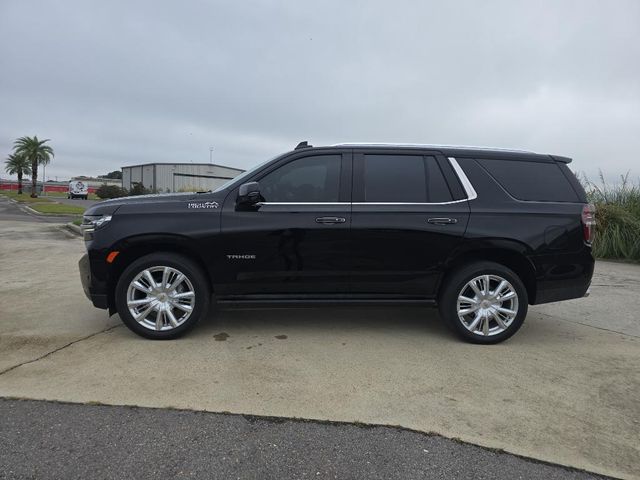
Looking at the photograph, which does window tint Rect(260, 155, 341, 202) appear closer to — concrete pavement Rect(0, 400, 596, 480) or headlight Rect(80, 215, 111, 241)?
headlight Rect(80, 215, 111, 241)

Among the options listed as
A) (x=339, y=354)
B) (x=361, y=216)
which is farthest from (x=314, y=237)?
(x=339, y=354)

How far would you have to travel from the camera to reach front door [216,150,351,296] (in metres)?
4.47

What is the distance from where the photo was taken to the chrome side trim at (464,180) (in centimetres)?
464

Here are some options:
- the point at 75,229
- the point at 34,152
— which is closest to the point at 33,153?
the point at 34,152

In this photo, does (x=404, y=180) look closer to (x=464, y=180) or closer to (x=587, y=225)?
(x=464, y=180)

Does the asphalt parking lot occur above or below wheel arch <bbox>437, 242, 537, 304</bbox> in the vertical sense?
below

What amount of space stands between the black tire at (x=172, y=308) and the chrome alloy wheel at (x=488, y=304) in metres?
2.43

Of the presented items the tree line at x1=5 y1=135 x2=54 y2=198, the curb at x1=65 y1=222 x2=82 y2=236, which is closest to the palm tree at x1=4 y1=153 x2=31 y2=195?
the tree line at x1=5 y1=135 x2=54 y2=198

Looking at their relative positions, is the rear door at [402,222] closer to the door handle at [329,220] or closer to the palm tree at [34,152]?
the door handle at [329,220]

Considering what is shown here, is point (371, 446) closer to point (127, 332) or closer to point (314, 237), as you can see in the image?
point (314, 237)

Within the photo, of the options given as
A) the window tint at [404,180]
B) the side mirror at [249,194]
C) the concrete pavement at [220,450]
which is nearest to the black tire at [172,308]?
the side mirror at [249,194]

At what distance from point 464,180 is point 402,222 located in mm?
769

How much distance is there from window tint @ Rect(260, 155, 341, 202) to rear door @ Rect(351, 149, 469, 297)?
0.73 ft

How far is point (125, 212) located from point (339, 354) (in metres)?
2.36
